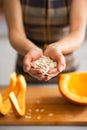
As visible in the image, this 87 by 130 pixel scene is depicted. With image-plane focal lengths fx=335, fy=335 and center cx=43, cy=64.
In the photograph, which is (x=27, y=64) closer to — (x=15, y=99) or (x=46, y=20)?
(x=15, y=99)

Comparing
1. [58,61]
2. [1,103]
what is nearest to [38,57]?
[58,61]

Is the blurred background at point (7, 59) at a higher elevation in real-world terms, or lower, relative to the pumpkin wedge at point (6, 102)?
lower

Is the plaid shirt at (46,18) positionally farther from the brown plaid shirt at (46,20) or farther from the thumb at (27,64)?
the thumb at (27,64)

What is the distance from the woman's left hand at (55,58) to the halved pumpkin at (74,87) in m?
0.04

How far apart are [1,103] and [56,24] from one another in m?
0.37

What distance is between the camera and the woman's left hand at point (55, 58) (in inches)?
34.4

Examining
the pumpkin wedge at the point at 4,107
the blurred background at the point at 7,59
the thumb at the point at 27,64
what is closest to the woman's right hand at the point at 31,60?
the thumb at the point at 27,64

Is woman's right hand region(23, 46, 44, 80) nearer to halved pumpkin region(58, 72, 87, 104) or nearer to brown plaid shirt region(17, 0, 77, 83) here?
halved pumpkin region(58, 72, 87, 104)

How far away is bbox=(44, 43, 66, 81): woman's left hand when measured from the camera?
87 centimetres

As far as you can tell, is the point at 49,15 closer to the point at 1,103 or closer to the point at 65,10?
the point at 65,10

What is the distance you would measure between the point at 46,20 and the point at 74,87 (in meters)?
0.27

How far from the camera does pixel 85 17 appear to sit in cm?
105

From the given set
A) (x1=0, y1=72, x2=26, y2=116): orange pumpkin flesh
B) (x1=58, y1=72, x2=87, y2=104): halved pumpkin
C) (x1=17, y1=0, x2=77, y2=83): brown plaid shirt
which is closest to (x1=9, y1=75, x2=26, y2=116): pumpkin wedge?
(x1=0, y1=72, x2=26, y2=116): orange pumpkin flesh

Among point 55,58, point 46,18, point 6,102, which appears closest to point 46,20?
point 46,18
